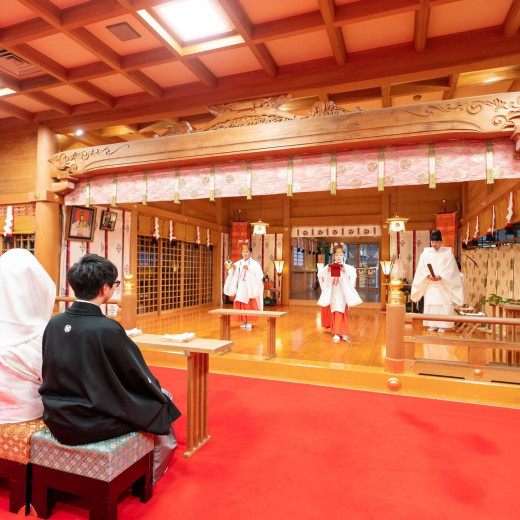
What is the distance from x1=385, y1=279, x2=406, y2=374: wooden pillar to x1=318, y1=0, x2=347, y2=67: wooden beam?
2695mm

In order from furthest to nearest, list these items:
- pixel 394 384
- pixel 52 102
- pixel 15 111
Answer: pixel 15 111, pixel 52 102, pixel 394 384

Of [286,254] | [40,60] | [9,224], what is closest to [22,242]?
[9,224]

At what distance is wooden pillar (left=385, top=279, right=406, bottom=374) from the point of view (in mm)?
3842

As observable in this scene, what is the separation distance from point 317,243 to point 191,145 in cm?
1531

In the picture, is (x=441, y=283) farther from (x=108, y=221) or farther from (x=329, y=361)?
(x=108, y=221)

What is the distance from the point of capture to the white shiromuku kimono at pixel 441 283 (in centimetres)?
643

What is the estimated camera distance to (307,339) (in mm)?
6211

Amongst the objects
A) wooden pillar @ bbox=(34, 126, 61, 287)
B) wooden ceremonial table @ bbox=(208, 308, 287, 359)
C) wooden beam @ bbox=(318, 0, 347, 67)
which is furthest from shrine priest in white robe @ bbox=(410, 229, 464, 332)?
wooden pillar @ bbox=(34, 126, 61, 287)

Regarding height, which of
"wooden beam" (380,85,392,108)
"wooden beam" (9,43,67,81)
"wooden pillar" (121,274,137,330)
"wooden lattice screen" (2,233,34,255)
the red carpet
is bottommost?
the red carpet

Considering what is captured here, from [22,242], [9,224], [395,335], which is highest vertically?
[9,224]

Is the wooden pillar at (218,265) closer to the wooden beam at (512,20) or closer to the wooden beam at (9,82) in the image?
the wooden beam at (9,82)

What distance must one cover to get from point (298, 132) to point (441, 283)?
4.02m

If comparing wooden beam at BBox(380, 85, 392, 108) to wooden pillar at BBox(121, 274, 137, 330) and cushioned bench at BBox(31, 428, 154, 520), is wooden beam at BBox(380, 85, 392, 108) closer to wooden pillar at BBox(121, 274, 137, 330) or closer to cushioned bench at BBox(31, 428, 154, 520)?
wooden pillar at BBox(121, 274, 137, 330)

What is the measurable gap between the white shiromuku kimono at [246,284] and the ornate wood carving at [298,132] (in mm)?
2848
